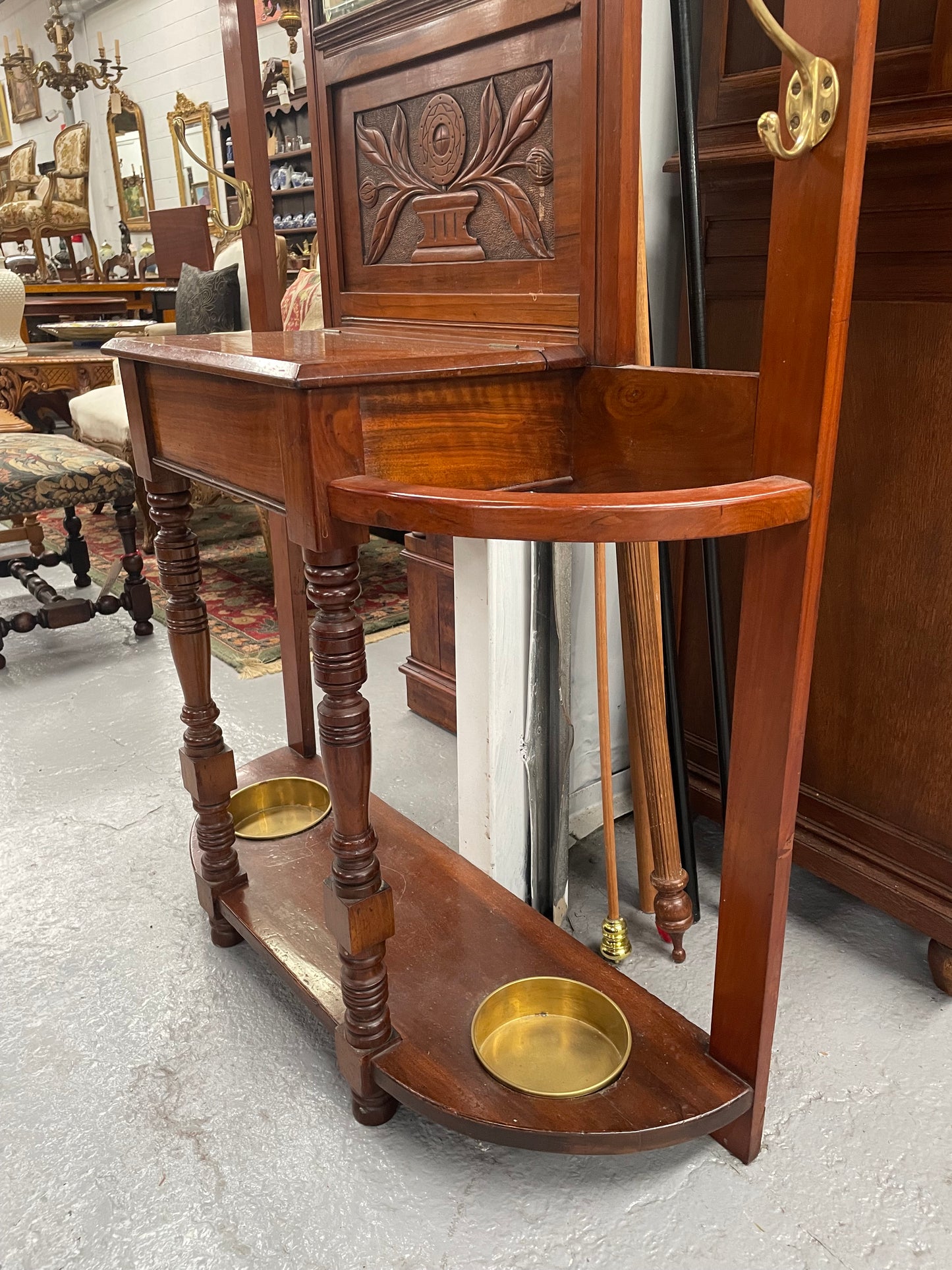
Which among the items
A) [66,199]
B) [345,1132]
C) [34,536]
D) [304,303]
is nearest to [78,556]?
[34,536]

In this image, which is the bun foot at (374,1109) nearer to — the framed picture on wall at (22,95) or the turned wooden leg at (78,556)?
the turned wooden leg at (78,556)

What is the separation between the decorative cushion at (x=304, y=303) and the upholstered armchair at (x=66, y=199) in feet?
21.1

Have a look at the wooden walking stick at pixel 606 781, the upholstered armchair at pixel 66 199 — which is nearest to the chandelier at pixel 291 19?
the upholstered armchair at pixel 66 199

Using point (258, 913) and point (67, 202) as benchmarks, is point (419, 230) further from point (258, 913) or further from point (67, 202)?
point (67, 202)

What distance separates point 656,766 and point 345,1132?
70 centimetres

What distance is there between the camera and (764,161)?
4.54 feet

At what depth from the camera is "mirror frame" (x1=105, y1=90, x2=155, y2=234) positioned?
9383 millimetres

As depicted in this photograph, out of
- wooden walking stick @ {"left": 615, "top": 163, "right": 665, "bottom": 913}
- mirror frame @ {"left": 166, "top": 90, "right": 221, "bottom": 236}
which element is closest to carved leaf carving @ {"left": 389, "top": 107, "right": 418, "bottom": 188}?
wooden walking stick @ {"left": 615, "top": 163, "right": 665, "bottom": 913}

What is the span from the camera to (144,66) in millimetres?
9039

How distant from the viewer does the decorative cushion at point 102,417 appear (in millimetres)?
3865

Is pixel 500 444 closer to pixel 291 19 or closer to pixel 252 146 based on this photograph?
pixel 252 146

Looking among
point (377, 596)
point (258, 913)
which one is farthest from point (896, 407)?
point (377, 596)

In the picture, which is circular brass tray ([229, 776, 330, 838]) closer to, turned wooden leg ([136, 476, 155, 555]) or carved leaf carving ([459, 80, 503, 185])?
carved leaf carving ([459, 80, 503, 185])

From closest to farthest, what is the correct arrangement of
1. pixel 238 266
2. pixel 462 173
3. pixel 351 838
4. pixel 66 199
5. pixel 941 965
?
pixel 351 838 → pixel 462 173 → pixel 941 965 → pixel 238 266 → pixel 66 199
